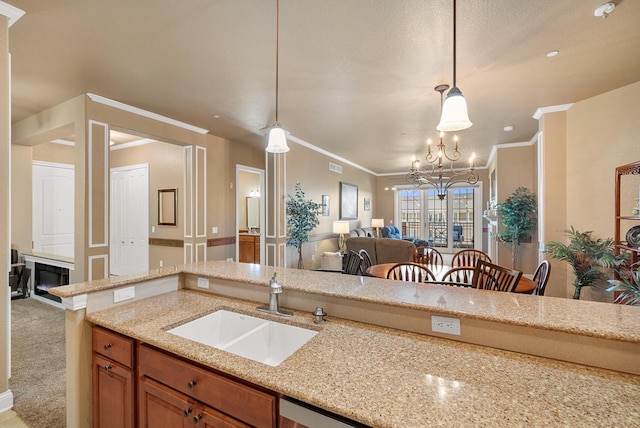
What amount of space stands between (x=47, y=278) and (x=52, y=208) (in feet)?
4.67

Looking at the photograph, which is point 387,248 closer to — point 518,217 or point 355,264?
point 355,264

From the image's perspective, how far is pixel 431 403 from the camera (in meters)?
0.90

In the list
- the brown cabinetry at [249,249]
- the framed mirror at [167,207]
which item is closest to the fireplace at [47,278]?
the framed mirror at [167,207]

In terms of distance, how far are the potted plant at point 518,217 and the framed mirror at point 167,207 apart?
609 cm

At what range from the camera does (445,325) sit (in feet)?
4.37

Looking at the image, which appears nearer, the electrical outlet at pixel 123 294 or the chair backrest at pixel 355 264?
the electrical outlet at pixel 123 294

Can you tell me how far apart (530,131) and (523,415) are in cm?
566

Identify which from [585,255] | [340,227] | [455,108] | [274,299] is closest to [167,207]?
[340,227]

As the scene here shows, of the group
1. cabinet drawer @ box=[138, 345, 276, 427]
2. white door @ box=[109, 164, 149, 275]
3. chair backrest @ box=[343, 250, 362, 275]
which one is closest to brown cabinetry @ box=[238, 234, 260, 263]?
white door @ box=[109, 164, 149, 275]

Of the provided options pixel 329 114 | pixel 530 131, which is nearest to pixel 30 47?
pixel 329 114

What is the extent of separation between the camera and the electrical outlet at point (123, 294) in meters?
1.84

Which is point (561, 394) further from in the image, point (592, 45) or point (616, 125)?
point (616, 125)

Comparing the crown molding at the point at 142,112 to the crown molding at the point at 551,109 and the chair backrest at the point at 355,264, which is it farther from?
the crown molding at the point at 551,109

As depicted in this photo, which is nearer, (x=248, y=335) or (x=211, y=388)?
(x=211, y=388)
